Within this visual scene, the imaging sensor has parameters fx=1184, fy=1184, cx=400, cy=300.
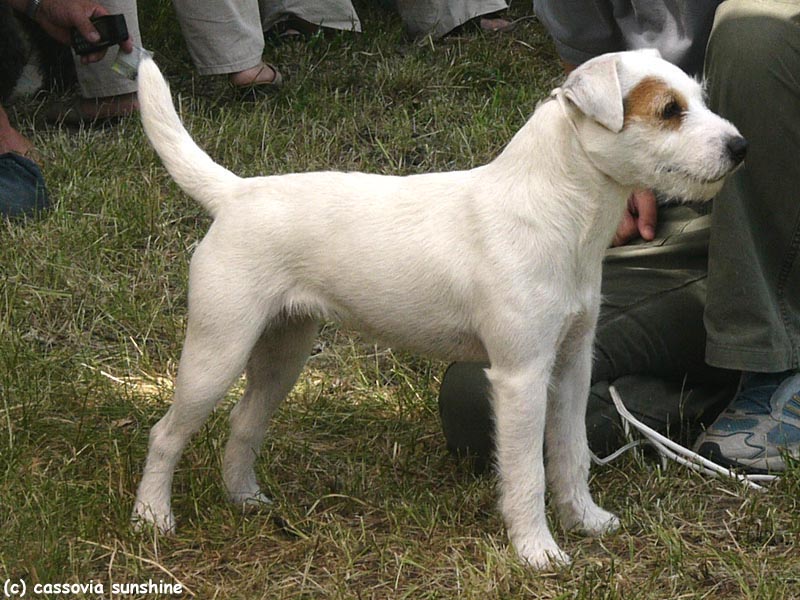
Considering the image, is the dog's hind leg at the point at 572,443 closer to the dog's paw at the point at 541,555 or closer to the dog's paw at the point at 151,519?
the dog's paw at the point at 541,555

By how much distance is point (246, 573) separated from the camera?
253 cm

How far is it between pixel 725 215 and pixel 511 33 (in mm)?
3126

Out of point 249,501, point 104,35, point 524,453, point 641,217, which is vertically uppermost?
point 524,453

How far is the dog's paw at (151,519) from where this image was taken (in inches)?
104

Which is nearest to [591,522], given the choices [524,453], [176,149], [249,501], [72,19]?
[524,453]

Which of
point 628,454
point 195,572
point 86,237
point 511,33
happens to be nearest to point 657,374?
point 628,454

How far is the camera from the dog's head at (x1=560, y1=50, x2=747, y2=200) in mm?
2314

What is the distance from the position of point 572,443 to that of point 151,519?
0.96 m

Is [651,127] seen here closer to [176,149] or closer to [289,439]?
[176,149]

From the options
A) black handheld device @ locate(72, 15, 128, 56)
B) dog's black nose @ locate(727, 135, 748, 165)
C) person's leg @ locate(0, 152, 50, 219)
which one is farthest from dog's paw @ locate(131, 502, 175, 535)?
black handheld device @ locate(72, 15, 128, 56)

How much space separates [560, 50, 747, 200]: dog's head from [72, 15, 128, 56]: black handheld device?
2.53 m

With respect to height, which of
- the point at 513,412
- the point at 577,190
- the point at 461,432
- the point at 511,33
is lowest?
the point at 511,33

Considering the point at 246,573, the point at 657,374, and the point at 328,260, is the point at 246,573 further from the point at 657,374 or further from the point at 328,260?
the point at 657,374

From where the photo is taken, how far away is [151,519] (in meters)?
2.67
